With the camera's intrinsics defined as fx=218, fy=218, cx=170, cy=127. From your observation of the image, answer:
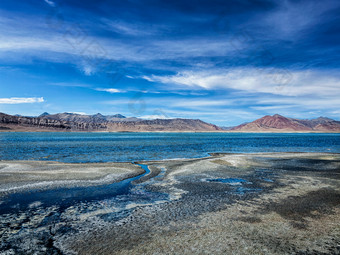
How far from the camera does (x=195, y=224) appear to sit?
8.59 meters

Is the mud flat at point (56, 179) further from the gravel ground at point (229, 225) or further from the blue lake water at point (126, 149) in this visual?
the blue lake water at point (126, 149)

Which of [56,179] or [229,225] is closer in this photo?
[229,225]

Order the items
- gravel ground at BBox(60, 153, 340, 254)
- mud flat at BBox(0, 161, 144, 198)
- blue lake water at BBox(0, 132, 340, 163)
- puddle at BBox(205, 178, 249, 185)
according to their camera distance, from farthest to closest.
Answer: blue lake water at BBox(0, 132, 340, 163) < puddle at BBox(205, 178, 249, 185) < mud flat at BBox(0, 161, 144, 198) < gravel ground at BBox(60, 153, 340, 254)

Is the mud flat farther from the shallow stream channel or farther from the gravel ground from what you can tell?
the gravel ground

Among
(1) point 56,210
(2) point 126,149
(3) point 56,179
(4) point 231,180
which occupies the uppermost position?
(4) point 231,180

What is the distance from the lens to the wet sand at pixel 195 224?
6.90 meters

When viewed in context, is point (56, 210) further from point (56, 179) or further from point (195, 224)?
point (56, 179)

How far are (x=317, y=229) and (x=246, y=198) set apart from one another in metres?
4.08

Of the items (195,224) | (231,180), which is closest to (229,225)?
(195,224)

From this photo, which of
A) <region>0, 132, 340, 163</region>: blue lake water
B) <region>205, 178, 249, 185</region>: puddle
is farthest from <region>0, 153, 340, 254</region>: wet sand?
<region>0, 132, 340, 163</region>: blue lake water

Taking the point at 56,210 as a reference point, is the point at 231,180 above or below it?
above

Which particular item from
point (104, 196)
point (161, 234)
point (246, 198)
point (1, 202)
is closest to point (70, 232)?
point (161, 234)

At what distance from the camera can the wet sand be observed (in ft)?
22.6

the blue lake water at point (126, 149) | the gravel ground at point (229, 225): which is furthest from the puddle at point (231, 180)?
the blue lake water at point (126, 149)
